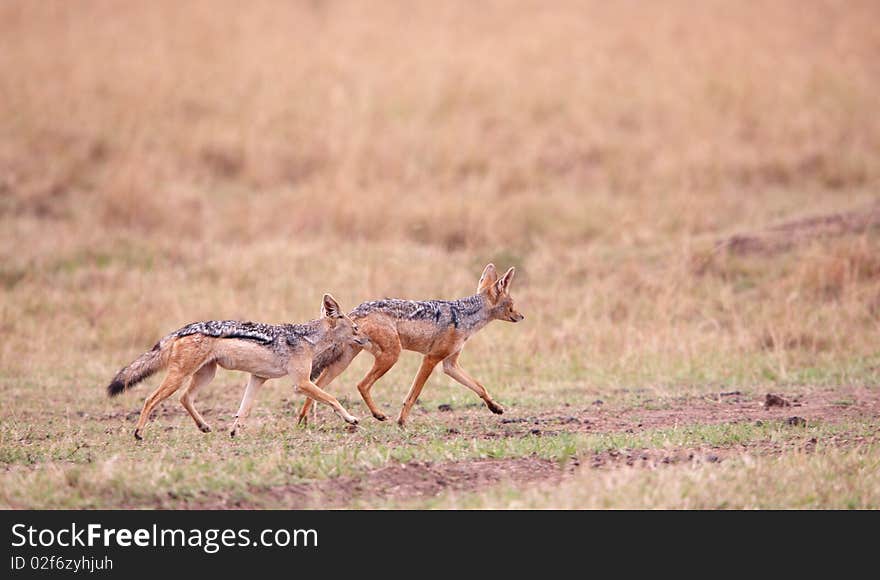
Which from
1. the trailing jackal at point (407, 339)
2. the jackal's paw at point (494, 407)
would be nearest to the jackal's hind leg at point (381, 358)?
the trailing jackal at point (407, 339)

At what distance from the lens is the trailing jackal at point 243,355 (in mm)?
9477

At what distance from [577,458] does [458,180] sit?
1321 centimetres

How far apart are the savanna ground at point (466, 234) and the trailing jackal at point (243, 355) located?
0.38 m

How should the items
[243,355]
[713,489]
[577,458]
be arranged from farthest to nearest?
[243,355] < [577,458] < [713,489]

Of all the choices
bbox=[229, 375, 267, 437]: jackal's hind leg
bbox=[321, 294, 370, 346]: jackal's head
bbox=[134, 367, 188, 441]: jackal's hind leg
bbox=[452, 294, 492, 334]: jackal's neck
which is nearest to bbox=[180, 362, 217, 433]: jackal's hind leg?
bbox=[229, 375, 267, 437]: jackal's hind leg

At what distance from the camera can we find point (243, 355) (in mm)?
9586

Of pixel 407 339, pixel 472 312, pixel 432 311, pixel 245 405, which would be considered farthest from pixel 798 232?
pixel 245 405

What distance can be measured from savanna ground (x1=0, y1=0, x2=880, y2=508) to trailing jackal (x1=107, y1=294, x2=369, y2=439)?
384 millimetres

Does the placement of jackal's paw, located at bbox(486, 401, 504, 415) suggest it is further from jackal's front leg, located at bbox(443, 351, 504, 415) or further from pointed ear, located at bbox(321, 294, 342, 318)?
pointed ear, located at bbox(321, 294, 342, 318)

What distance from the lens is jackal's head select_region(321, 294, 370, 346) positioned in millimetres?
10031

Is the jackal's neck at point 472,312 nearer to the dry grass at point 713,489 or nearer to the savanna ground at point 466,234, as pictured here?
the savanna ground at point 466,234

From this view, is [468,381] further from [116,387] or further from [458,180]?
[458,180]

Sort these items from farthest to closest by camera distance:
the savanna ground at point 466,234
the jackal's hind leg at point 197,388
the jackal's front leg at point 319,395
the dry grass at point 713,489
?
the jackal's hind leg at point 197,388 < the jackal's front leg at point 319,395 < the savanna ground at point 466,234 < the dry grass at point 713,489

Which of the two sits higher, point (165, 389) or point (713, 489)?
point (165, 389)
